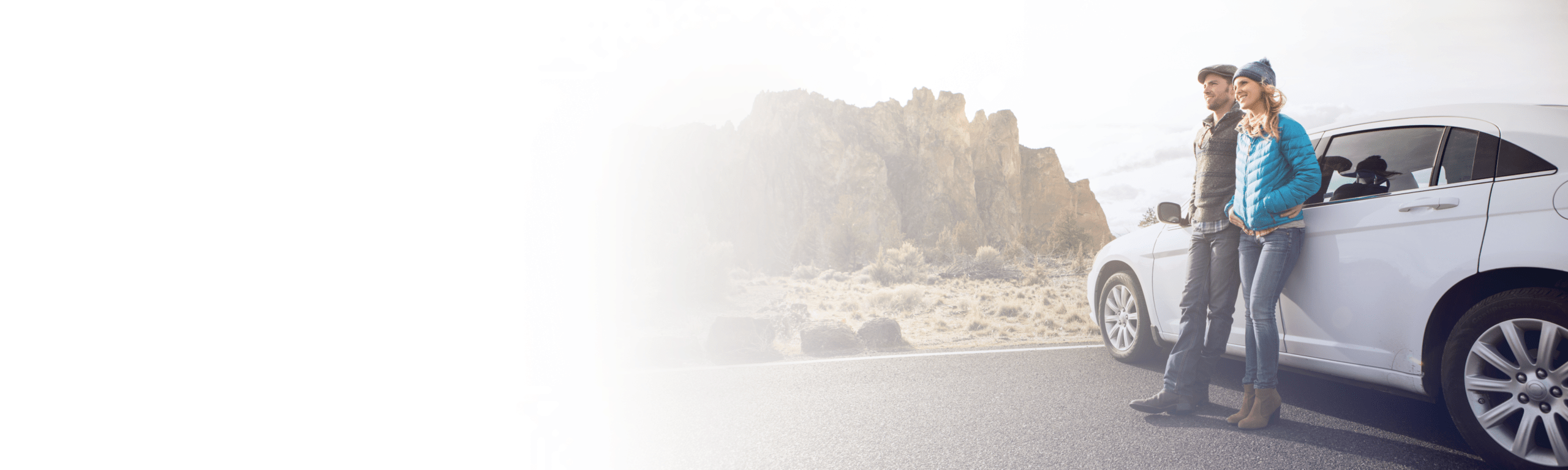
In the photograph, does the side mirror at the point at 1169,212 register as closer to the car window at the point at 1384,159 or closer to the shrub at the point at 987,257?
the car window at the point at 1384,159

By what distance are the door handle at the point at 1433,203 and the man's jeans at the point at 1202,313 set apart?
0.67 metres

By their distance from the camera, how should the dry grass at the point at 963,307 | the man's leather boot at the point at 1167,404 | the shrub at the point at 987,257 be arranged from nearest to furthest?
the man's leather boot at the point at 1167,404 < the dry grass at the point at 963,307 < the shrub at the point at 987,257

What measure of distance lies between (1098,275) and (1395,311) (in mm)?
2209

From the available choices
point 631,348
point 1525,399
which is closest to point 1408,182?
point 1525,399

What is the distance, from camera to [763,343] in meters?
8.70

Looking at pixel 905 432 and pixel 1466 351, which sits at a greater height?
pixel 1466 351

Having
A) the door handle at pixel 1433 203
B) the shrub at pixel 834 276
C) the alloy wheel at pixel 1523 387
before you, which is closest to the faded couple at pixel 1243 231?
the door handle at pixel 1433 203

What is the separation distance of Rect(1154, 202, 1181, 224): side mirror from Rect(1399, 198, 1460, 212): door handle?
3.55 ft

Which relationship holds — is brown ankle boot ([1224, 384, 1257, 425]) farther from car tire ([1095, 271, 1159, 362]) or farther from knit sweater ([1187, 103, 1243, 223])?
car tire ([1095, 271, 1159, 362])

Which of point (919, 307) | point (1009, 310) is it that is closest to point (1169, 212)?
point (1009, 310)

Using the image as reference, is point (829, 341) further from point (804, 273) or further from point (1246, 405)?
point (804, 273)

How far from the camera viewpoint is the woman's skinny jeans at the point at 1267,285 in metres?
3.03

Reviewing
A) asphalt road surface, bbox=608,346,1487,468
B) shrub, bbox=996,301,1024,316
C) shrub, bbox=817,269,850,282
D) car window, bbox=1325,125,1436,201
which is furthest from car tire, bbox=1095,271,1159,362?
shrub, bbox=817,269,850,282

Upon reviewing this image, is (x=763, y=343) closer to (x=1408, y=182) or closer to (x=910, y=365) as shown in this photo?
(x=910, y=365)
